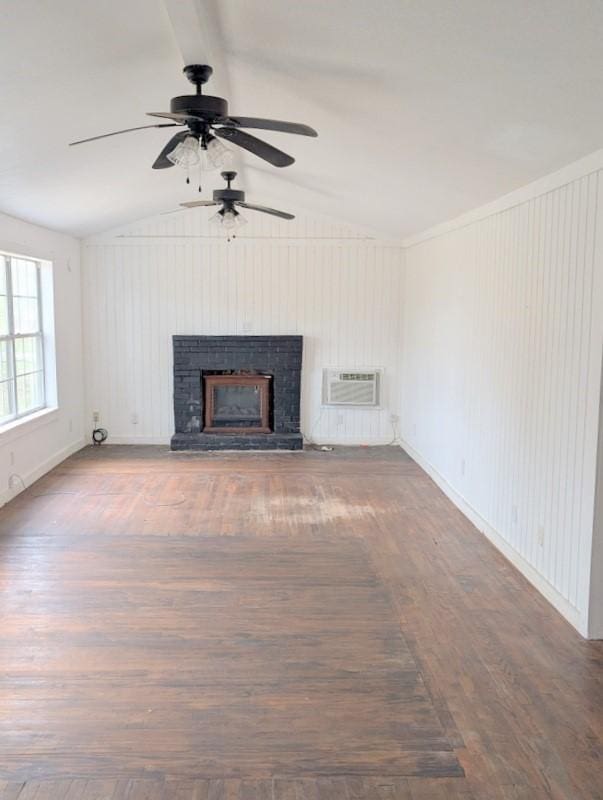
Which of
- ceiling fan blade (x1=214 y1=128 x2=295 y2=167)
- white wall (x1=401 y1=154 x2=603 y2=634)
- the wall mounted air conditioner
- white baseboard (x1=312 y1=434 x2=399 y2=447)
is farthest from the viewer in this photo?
white baseboard (x1=312 y1=434 x2=399 y2=447)

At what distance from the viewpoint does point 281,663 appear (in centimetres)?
315

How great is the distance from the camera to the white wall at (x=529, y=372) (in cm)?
342

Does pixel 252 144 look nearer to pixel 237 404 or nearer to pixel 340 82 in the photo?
pixel 340 82

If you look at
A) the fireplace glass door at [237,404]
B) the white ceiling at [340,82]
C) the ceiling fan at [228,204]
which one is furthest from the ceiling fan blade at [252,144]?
the fireplace glass door at [237,404]

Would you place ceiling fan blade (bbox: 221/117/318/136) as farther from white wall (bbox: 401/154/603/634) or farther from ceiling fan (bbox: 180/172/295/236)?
ceiling fan (bbox: 180/172/295/236)

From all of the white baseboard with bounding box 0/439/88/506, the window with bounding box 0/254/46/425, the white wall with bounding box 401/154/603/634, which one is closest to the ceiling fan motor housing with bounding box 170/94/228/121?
the white wall with bounding box 401/154/603/634

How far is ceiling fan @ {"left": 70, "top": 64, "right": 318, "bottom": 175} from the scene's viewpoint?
2637 millimetres

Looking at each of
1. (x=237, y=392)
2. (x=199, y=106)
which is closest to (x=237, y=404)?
(x=237, y=392)

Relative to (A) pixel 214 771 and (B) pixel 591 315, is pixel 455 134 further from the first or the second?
(A) pixel 214 771

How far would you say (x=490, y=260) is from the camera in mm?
4906

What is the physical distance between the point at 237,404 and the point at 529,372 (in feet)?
14.7

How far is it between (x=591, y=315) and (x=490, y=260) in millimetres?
1680

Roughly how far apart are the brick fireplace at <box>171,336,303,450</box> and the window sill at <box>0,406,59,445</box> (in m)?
1.45

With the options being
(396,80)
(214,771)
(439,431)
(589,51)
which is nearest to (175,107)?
(396,80)
